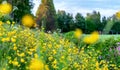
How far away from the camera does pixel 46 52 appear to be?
16.8ft

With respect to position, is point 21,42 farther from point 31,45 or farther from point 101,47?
point 101,47

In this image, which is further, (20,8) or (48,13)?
(20,8)

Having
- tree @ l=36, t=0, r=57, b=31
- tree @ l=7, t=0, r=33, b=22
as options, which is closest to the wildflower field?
tree @ l=36, t=0, r=57, b=31

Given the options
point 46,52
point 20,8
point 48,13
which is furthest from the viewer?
point 20,8

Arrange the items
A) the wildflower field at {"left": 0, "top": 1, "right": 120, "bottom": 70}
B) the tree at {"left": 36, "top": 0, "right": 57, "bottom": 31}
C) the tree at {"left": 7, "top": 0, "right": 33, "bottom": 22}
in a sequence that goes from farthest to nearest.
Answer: the tree at {"left": 7, "top": 0, "right": 33, "bottom": 22}, the tree at {"left": 36, "top": 0, "right": 57, "bottom": 31}, the wildflower field at {"left": 0, "top": 1, "right": 120, "bottom": 70}

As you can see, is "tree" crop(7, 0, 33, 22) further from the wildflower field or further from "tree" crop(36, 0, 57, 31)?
the wildflower field

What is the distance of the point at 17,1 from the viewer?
30.5 meters

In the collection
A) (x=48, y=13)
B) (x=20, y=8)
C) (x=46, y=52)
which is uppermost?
(x=46, y=52)

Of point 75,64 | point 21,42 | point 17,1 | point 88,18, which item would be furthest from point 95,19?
point 17,1

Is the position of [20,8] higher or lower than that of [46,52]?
lower

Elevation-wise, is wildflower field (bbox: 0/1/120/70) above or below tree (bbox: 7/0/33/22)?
above

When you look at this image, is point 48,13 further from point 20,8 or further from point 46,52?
point 46,52

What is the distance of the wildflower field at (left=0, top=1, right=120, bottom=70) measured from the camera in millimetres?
2904

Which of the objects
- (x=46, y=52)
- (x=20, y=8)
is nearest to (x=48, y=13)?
(x=20, y=8)
